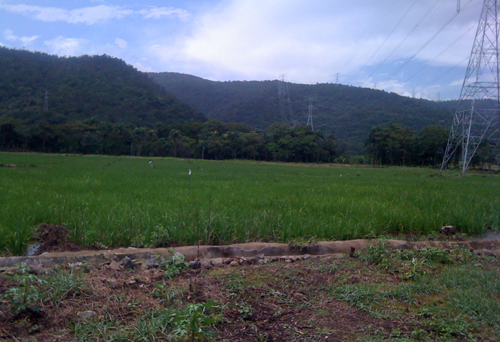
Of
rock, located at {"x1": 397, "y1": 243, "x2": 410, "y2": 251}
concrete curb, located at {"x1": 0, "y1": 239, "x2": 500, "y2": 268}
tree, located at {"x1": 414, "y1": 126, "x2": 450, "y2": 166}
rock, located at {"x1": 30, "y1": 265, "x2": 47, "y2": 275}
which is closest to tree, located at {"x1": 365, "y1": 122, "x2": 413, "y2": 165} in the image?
tree, located at {"x1": 414, "y1": 126, "x2": 450, "y2": 166}

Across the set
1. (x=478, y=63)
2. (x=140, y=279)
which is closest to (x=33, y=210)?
(x=140, y=279)

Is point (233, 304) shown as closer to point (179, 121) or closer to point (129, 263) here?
point (129, 263)

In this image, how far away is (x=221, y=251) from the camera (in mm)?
3855

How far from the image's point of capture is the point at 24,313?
2.23 meters

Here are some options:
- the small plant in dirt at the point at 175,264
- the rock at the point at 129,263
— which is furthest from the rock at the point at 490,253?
the rock at the point at 129,263

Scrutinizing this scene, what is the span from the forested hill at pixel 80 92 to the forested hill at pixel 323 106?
49.9 feet

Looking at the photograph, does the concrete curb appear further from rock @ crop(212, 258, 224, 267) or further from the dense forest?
the dense forest

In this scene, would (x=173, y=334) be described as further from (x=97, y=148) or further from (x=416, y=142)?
(x=97, y=148)

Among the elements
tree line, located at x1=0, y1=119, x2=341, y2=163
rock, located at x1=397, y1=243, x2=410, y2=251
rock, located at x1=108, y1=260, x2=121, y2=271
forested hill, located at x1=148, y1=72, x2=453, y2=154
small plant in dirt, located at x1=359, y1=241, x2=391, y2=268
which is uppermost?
forested hill, located at x1=148, y1=72, x2=453, y2=154

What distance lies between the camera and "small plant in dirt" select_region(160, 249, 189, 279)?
309cm

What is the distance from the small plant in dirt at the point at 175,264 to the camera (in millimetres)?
3086

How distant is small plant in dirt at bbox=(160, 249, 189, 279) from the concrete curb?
0.17 metres

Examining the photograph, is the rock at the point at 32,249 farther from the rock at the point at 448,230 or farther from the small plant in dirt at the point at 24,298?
the rock at the point at 448,230

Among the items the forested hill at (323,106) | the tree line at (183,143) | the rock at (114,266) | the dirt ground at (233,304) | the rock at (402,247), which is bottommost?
→ the dirt ground at (233,304)
